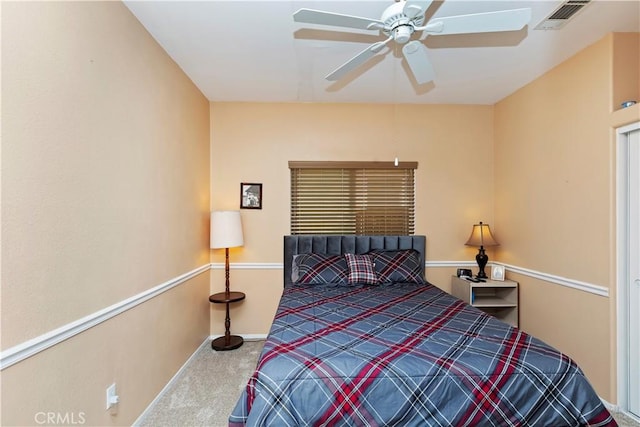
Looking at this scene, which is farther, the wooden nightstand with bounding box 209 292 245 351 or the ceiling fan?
the wooden nightstand with bounding box 209 292 245 351

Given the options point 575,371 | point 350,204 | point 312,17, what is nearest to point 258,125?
point 350,204

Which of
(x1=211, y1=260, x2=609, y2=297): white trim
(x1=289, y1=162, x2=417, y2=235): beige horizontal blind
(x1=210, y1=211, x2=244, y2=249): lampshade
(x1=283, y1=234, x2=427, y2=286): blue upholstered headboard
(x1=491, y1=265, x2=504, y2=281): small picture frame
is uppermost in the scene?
(x1=289, y1=162, x2=417, y2=235): beige horizontal blind

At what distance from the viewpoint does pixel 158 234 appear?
233 centimetres

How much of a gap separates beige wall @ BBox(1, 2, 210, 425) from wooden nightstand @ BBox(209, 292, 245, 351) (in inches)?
23.5

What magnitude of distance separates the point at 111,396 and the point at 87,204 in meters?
1.12

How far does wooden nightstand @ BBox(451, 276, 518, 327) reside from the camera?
10.6ft

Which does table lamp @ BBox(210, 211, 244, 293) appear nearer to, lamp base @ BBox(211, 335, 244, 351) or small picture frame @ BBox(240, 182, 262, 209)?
small picture frame @ BBox(240, 182, 262, 209)

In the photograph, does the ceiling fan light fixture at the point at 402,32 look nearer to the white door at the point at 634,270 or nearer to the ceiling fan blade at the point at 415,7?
the ceiling fan blade at the point at 415,7

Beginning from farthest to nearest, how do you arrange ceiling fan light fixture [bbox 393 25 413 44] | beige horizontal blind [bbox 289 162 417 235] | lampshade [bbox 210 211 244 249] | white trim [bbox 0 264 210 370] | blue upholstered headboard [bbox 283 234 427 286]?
beige horizontal blind [bbox 289 162 417 235], blue upholstered headboard [bbox 283 234 427 286], lampshade [bbox 210 211 244 249], ceiling fan light fixture [bbox 393 25 413 44], white trim [bbox 0 264 210 370]

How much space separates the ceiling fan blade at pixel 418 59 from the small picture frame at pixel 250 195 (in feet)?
7.04

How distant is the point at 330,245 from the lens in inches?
141

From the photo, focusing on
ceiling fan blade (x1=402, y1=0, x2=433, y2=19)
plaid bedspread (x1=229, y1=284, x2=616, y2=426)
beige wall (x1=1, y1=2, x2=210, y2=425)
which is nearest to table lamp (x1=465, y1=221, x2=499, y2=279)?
plaid bedspread (x1=229, y1=284, x2=616, y2=426)

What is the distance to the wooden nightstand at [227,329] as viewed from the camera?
10.6ft

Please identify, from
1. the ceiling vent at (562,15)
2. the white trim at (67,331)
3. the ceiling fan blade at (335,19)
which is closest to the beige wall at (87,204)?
the white trim at (67,331)
